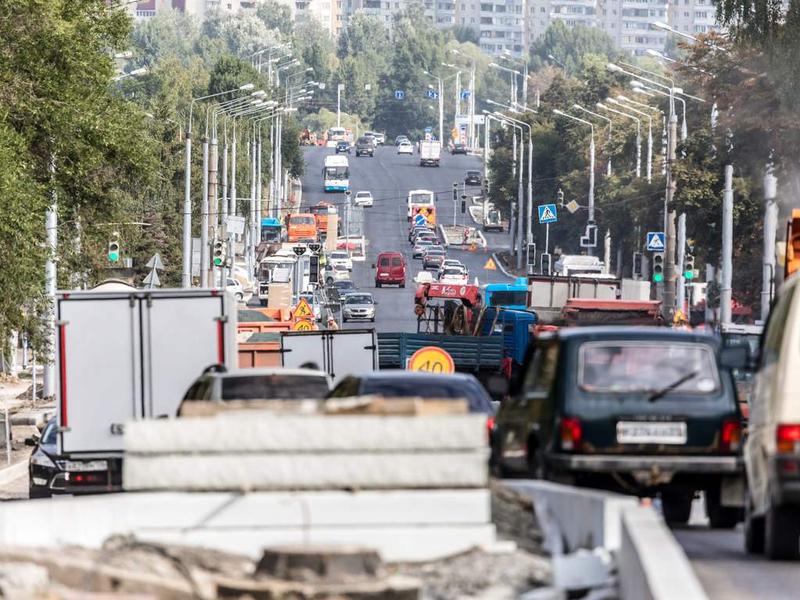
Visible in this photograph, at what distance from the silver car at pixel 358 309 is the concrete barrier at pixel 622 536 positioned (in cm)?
8091

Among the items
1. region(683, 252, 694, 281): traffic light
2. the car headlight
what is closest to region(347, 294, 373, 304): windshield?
region(683, 252, 694, 281): traffic light

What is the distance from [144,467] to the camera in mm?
13117

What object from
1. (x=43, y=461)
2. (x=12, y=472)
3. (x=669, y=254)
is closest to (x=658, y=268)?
(x=669, y=254)

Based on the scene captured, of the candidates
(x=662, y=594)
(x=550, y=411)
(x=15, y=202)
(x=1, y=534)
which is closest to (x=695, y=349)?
(x=550, y=411)

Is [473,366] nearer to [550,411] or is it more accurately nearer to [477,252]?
Result: [550,411]

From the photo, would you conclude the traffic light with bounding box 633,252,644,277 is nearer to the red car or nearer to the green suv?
the red car

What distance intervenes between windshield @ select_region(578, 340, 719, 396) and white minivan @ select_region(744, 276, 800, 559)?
63 cm

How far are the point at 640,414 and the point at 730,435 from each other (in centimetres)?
74

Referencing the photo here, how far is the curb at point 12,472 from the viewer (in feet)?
104

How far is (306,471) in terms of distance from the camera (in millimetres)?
13125

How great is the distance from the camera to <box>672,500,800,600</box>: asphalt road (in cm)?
1211

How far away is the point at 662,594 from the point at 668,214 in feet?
179

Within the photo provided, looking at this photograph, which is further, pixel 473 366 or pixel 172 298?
pixel 473 366

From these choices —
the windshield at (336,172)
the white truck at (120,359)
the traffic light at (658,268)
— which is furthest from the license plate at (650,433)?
the windshield at (336,172)
